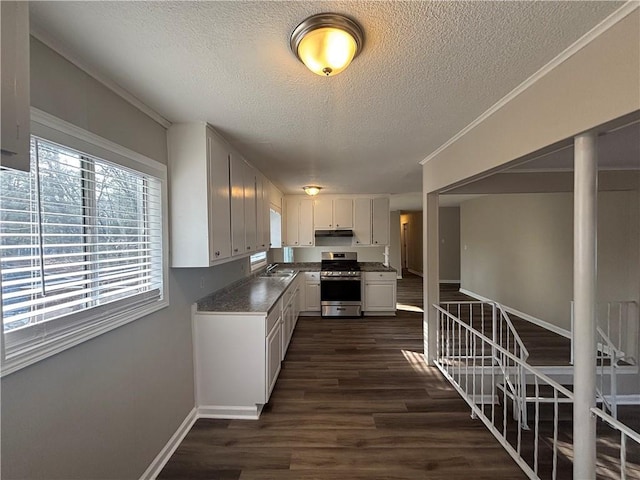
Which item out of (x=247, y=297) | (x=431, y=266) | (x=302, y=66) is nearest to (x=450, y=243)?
(x=431, y=266)

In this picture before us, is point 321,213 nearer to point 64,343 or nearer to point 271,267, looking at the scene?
point 271,267

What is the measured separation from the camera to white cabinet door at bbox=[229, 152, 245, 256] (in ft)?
8.44

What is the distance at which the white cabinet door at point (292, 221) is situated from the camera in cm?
565

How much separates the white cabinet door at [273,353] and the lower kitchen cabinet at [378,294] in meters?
2.72

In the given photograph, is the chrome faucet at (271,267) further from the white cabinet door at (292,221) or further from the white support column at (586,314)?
the white support column at (586,314)

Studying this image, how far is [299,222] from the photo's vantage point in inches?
223

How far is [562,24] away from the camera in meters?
1.10

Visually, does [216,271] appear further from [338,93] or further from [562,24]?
[562,24]

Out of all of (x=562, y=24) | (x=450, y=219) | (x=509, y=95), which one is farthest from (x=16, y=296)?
(x=450, y=219)

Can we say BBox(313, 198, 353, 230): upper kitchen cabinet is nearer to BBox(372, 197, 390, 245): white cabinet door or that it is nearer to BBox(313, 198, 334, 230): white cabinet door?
BBox(313, 198, 334, 230): white cabinet door

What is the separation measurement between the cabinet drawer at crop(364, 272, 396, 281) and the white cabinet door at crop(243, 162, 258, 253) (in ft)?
8.97

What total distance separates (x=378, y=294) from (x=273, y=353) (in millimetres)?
3176

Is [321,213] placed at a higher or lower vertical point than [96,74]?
lower

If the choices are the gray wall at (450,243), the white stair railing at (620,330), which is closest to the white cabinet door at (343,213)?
the white stair railing at (620,330)
